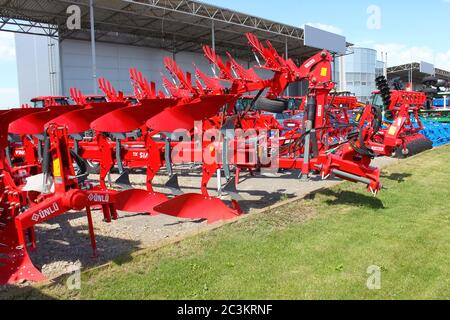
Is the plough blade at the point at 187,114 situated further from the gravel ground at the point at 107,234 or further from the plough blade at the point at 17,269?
the plough blade at the point at 17,269

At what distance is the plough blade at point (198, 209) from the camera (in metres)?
5.35

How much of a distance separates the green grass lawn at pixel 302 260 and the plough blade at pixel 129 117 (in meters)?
1.56

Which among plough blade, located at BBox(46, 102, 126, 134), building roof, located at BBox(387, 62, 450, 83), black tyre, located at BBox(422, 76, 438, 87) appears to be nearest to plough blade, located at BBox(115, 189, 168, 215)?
plough blade, located at BBox(46, 102, 126, 134)

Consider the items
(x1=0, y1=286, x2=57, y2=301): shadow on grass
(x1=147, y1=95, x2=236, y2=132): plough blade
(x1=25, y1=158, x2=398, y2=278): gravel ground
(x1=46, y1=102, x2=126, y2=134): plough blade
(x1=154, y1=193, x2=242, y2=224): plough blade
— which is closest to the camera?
(x1=0, y1=286, x2=57, y2=301): shadow on grass

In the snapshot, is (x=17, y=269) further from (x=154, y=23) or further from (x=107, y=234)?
(x=154, y=23)

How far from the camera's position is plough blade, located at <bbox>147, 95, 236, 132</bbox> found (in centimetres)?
484

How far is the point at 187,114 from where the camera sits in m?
5.00

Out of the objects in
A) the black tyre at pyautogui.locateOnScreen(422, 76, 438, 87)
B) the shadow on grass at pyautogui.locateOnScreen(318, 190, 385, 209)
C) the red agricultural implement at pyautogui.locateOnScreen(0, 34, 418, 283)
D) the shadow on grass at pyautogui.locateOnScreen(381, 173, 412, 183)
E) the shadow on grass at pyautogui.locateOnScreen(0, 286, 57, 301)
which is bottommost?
the shadow on grass at pyautogui.locateOnScreen(0, 286, 57, 301)

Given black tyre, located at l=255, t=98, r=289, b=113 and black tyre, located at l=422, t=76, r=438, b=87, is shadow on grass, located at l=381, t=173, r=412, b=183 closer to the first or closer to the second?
black tyre, located at l=255, t=98, r=289, b=113

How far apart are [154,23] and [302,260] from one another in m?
21.5

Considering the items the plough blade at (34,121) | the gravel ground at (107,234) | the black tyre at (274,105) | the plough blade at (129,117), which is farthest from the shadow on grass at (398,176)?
the plough blade at (34,121)

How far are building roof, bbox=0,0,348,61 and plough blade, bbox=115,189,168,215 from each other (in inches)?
571

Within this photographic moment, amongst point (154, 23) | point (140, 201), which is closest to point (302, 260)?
point (140, 201)

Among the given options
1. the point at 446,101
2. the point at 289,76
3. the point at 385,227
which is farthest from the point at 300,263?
the point at 446,101
